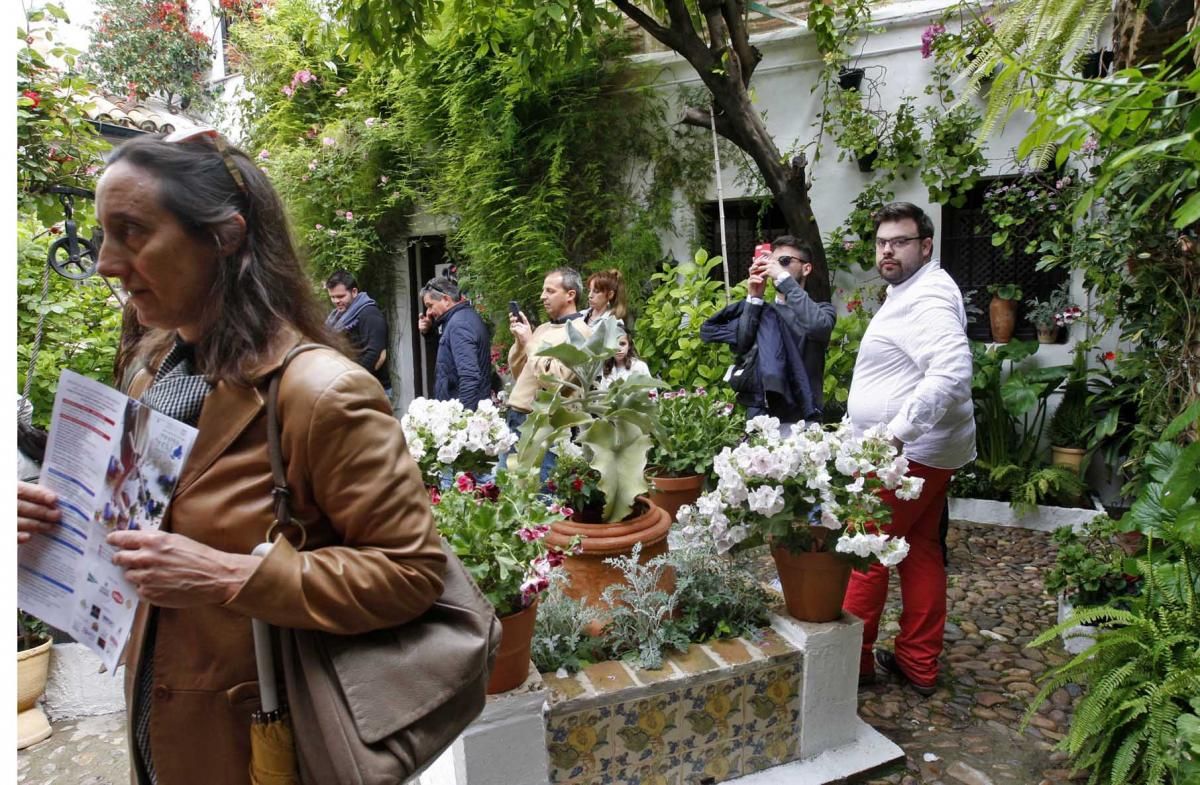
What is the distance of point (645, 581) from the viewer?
2623mm

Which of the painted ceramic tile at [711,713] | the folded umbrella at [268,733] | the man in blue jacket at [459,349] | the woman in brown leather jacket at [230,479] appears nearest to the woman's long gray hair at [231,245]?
the woman in brown leather jacket at [230,479]

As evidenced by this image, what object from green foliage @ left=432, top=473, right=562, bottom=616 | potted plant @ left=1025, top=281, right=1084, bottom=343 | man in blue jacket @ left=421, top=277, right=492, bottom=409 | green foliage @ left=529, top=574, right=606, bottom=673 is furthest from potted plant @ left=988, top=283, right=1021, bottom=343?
green foliage @ left=432, top=473, right=562, bottom=616

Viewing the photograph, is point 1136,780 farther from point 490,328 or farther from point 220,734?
point 490,328

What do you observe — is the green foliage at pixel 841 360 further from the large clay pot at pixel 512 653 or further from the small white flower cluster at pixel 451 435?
the large clay pot at pixel 512 653

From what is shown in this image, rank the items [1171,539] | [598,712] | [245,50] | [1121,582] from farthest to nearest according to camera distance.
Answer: [245,50], [1121,582], [1171,539], [598,712]

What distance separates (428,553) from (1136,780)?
2496 mm

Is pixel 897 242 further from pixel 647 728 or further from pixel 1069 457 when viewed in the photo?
pixel 1069 457

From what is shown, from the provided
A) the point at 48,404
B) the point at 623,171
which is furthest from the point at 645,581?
the point at 623,171

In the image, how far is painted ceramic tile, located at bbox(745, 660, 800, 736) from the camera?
257cm

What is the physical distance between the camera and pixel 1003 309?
596cm

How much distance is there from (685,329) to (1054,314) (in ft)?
8.63

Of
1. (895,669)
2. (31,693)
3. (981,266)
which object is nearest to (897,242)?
(895,669)

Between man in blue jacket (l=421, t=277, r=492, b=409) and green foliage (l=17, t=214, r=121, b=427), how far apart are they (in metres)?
1.97

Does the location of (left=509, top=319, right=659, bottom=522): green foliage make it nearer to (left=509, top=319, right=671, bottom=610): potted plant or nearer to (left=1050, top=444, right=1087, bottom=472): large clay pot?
(left=509, top=319, right=671, bottom=610): potted plant
